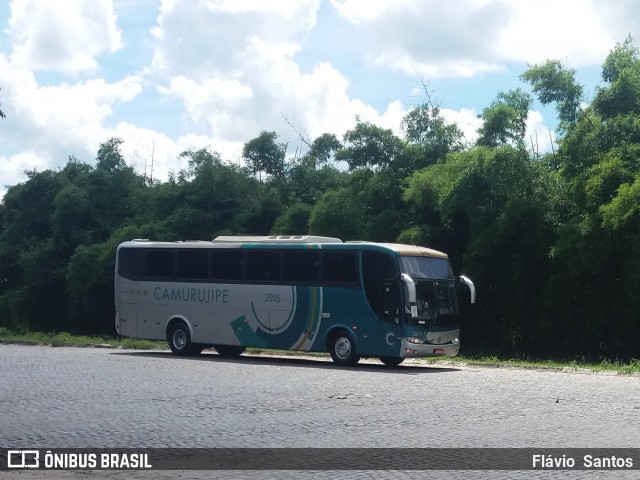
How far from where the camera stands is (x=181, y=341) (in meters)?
28.2

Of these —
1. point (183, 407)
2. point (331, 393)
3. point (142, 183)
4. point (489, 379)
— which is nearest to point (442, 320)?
point (489, 379)

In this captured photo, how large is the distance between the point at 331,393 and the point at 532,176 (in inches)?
632

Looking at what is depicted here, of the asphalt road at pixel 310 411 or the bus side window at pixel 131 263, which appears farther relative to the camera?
the bus side window at pixel 131 263

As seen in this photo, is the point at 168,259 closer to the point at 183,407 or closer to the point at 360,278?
the point at 360,278

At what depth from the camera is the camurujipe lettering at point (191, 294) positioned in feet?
88.3

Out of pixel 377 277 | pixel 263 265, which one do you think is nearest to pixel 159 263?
pixel 263 265

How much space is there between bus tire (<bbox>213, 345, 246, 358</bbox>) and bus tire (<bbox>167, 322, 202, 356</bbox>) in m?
0.84

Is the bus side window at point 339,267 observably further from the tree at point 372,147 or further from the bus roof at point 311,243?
the tree at point 372,147

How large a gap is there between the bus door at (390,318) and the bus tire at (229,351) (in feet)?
21.8

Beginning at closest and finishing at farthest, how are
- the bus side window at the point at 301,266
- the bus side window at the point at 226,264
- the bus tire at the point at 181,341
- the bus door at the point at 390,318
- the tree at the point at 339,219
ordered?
the bus door at the point at 390,318 < the bus side window at the point at 301,266 < the bus side window at the point at 226,264 < the bus tire at the point at 181,341 < the tree at the point at 339,219

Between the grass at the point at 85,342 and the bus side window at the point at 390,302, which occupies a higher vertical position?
the bus side window at the point at 390,302

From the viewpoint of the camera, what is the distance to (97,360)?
2509 cm
